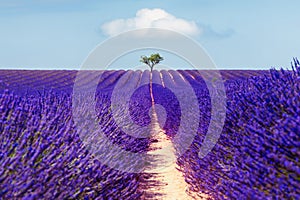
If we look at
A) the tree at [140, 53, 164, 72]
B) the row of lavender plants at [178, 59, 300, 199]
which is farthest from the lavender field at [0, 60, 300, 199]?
the tree at [140, 53, 164, 72]

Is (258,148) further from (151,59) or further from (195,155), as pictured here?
(151,59)

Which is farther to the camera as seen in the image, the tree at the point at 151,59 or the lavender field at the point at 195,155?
the tree at the point at 151,59

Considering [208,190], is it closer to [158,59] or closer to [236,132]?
[236,132]

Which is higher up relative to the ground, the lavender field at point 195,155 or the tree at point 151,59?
the tree at point 151,59

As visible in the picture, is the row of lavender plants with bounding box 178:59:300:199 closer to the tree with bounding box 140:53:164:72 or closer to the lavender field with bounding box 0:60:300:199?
the lavender field with bounding box 0:60:300:199

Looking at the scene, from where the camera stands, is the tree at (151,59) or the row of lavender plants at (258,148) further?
the tree at (151,59)

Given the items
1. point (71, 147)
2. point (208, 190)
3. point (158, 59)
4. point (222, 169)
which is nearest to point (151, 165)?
point (208, 190)

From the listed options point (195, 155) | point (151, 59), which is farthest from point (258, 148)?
point (151, 59)

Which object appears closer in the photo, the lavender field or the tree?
the lavender field

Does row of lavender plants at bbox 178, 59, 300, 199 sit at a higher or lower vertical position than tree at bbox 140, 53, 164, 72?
lower

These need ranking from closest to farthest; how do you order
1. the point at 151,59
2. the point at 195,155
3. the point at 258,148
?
the point at 258,148, the point at 195,155, the point at 151,59

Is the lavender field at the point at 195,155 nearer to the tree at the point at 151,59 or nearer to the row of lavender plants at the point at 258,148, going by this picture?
the row of lavender plants at the point at 258,148

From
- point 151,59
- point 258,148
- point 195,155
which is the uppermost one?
point 151,59

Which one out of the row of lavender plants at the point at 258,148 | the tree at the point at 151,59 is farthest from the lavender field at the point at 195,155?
the tree at the point at 151,59
